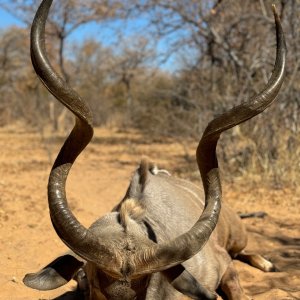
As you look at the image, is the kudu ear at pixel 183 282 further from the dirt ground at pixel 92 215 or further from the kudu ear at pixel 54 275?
the dirt ground at pixel 92 215

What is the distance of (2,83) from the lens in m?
27.5

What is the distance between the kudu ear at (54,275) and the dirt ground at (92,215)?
1.10m

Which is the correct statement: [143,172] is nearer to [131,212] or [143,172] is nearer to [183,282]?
[131,212]

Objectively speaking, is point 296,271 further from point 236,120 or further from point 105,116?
point 105,116

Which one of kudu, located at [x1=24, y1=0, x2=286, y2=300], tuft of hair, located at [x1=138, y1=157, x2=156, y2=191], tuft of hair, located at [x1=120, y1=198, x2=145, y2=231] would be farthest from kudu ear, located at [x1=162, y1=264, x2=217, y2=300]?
tuft of hair, located at [x1=138, y1=157, x2=156, y2=191]

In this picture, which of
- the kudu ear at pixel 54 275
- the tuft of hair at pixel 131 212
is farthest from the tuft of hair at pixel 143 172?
the kudu ear at pixel 54 275

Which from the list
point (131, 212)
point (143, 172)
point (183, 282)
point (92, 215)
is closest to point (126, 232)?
point (131, 212)

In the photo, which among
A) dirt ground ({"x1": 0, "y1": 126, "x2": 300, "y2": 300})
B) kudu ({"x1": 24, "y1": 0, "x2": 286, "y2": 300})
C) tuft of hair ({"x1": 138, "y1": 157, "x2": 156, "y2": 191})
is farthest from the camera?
dirt ground ({"x1": 0, "y1": 126, "x2": 300, "y2": 300})

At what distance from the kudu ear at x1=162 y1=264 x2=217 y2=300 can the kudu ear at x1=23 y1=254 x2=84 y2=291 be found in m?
0.49

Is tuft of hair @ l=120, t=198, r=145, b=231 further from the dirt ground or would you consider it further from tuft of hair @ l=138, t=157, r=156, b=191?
the dirt ground

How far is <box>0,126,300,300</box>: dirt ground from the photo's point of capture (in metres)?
3.92

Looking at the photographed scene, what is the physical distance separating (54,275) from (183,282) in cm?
68

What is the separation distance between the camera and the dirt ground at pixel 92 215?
3.92 m

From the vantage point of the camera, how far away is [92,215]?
6.02 m
